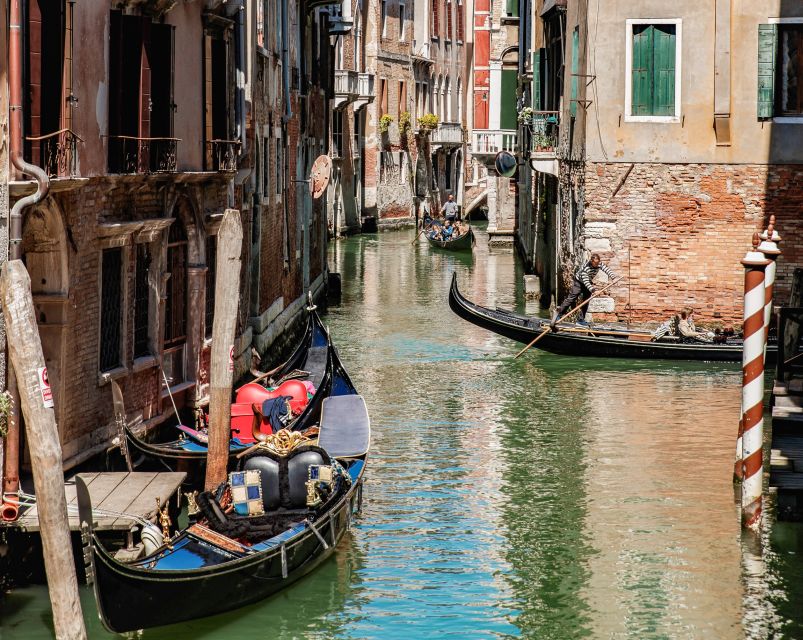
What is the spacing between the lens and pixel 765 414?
14242 millimetres

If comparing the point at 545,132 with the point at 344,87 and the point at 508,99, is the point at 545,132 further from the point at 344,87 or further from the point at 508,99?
the point at 508,99

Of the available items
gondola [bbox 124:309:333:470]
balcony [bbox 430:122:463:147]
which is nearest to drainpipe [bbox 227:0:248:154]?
gondola [bbox 124:309:333:470]

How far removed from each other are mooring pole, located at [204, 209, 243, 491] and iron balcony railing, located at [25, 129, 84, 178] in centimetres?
109

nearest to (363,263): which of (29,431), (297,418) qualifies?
(297,418)

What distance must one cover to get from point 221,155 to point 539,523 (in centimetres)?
498

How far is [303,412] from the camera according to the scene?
11562 millimetres

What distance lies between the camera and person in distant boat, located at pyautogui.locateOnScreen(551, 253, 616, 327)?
58.0 ft

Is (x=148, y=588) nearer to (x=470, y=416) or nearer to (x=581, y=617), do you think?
(x=581, y=617)

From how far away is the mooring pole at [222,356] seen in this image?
31.9 ft

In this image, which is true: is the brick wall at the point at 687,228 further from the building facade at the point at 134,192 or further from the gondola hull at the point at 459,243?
the gondola hull at the point at 459,243

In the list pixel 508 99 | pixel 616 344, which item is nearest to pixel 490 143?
pixel 508 99

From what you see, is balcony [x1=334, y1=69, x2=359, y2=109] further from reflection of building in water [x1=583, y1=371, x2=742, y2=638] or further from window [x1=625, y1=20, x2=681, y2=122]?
reflection of building in water [x1=583, y1=371, x2=742, y2=638]

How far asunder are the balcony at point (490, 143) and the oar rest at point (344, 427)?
69.5 ft

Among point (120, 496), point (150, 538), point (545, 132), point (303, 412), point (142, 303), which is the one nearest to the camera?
point (150, 538)
